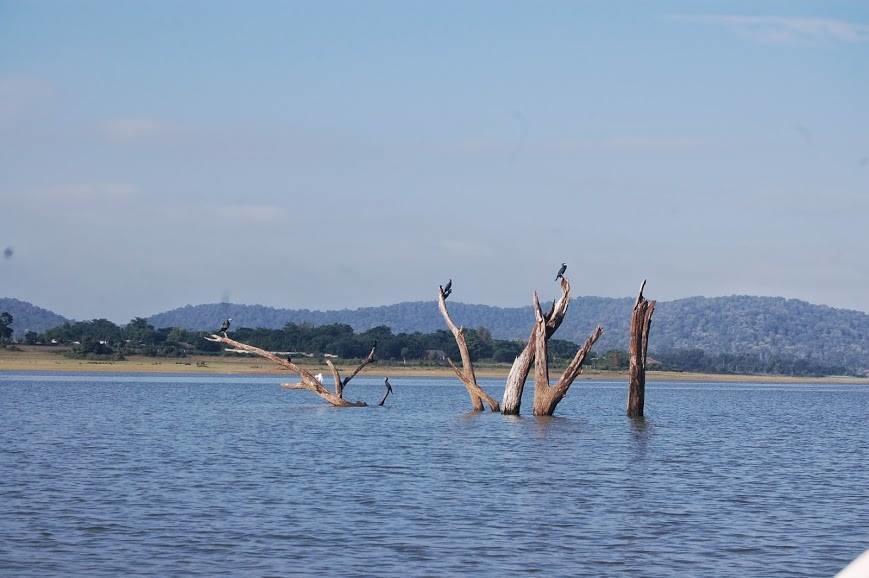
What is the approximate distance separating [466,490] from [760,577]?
32.2ft

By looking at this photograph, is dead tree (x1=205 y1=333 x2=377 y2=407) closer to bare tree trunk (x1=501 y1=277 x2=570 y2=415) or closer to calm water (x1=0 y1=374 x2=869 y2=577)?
calm water (x1=0 y1=374 x2=869 y2=577)

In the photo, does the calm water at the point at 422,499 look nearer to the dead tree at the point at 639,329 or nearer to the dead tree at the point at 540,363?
the dead tree at the point at 540,363

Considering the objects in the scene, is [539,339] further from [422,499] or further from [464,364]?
[422,499]

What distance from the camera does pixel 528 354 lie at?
47688 millimetres

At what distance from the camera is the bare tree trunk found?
46750mm

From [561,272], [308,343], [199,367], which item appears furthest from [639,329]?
[308,343]

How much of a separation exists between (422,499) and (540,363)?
862 inches

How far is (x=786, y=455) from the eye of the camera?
39.2 m

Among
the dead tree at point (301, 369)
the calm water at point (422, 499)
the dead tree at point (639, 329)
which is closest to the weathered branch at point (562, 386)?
the calm water at point (422, 499)

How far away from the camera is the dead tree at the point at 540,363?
46.5m

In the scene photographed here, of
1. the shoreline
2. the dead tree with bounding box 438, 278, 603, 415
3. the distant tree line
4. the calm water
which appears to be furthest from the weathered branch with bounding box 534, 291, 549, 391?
the distant tree line

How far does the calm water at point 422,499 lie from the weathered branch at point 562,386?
2.55ft

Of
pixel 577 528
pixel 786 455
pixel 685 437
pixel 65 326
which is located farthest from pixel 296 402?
pixel 65 326

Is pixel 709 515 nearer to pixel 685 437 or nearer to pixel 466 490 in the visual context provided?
pixel 466 490
